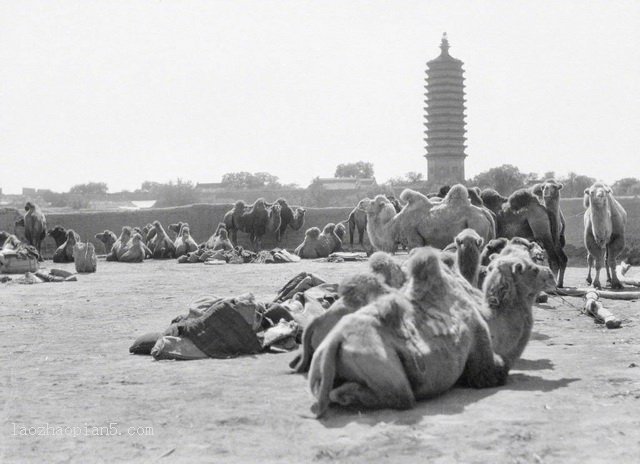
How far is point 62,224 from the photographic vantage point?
34.4m

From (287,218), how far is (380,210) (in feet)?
61.5

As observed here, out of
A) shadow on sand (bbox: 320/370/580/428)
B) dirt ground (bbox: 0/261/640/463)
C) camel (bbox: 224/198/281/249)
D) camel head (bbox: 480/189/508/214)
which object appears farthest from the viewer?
camel (bbox: 224/198/281/249)

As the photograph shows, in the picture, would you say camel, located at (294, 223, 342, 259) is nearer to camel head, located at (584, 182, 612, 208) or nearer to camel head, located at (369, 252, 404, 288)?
camel head, located at (584, 182, 612, 208)

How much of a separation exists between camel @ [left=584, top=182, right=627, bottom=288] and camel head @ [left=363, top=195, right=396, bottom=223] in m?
3.75

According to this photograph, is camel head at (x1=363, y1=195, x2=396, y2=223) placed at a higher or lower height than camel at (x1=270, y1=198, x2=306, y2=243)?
higher

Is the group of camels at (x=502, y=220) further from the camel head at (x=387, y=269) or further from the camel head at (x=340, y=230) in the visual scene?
the camel head at (x=340, y=230)

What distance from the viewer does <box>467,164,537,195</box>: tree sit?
70312 mm

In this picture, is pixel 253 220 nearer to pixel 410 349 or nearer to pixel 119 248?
pixel 119 248

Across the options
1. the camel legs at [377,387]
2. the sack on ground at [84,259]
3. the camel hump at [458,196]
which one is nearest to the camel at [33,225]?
the sack on ground at [84,259]

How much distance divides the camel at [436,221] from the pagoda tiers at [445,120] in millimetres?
67761

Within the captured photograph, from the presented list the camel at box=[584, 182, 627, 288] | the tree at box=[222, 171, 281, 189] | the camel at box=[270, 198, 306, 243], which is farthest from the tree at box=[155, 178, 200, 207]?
the camel at box=[584, 182, 627, 288]

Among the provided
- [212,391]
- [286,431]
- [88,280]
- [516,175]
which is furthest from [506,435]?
[516,175]

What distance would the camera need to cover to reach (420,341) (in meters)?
5.69

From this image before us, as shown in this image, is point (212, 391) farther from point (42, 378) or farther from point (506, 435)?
point (506, 435)
